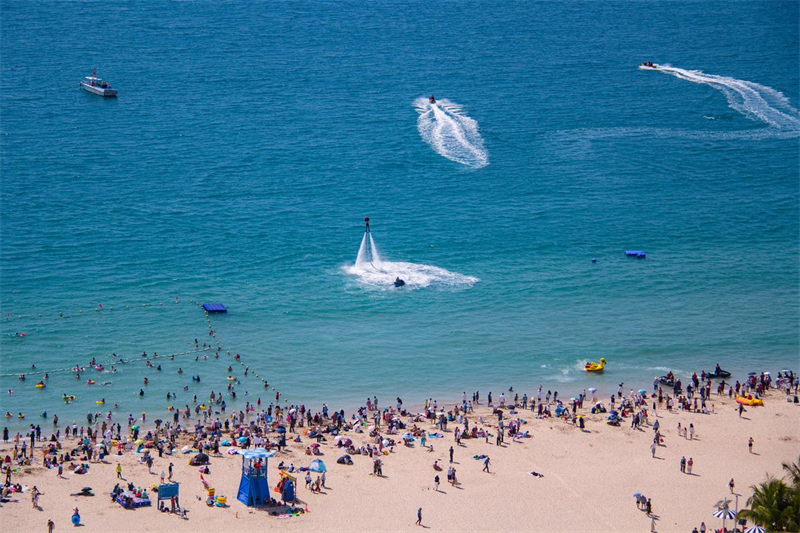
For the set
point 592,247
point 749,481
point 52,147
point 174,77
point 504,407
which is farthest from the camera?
point 174,77

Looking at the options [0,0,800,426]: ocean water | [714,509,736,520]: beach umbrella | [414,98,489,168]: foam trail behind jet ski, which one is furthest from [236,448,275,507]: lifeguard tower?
[414,98,489,168]: foam trail behind jet ski

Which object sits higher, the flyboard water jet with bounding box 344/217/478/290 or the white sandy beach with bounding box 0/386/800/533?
the flyboard water jet with bounding box 344/217/478/290

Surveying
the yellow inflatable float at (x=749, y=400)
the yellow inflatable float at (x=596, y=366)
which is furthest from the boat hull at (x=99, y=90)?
the yellow inflatable float at (x=749, y=400)

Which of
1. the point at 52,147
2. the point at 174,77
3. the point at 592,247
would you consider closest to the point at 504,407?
the point at 592,247

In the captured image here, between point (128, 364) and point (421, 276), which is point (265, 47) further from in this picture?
point (128, 364)

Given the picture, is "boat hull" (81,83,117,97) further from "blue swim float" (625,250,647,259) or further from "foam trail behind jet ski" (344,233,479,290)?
"blue swim float" (625,250,647,259)

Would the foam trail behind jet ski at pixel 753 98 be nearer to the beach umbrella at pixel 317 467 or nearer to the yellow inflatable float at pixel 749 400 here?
the yellow inflatable float at pixel 749 400
